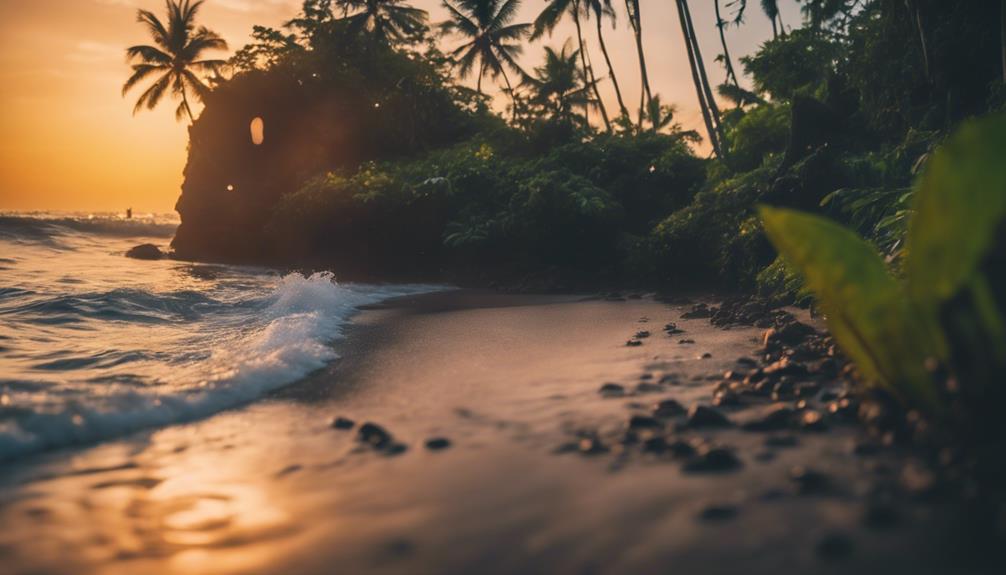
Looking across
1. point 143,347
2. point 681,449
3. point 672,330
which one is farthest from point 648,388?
point 143,347

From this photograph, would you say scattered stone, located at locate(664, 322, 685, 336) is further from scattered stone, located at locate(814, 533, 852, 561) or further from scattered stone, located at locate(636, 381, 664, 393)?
scattered stone, located at locate(814, 533, 852, 561)

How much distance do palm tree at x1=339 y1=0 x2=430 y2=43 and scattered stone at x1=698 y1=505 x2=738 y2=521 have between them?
29.6 metres

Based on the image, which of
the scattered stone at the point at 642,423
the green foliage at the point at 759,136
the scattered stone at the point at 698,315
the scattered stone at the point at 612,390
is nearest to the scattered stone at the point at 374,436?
the scattered stone at the point at 642,423

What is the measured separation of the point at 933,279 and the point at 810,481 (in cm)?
83

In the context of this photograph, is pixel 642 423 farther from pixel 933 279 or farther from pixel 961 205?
pixel 961 205

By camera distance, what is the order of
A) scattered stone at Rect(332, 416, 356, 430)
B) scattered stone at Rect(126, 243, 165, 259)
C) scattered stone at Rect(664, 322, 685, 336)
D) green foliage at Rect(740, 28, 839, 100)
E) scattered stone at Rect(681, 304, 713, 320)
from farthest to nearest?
scattered stone at Rect(126, 243, 165, 259)
green foliage at Rect(740, 28, 839, 100)
scattered stone at Rect(681, 304, 713, 320)
scattered stone at Rect(664, 322, 685, 336)
scattered stone at Rect(332, 416, 356, 430)

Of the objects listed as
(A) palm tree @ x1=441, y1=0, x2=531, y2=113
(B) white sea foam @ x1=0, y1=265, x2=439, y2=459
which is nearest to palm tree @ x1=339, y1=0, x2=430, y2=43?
(A) palm tree @ x1=441, y1=0, x2=531, y2=113

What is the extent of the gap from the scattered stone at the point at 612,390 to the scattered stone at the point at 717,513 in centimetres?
171

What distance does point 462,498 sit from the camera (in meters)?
2.42

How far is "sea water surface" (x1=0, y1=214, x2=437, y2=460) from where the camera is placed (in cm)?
389

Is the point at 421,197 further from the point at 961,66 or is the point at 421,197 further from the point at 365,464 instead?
the point at 365,464

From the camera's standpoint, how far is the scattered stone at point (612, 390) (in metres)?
3.84

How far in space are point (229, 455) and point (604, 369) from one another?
105 inches

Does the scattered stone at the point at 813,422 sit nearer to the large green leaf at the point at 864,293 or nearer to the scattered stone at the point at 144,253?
the large green leaf at the point at 864,293
